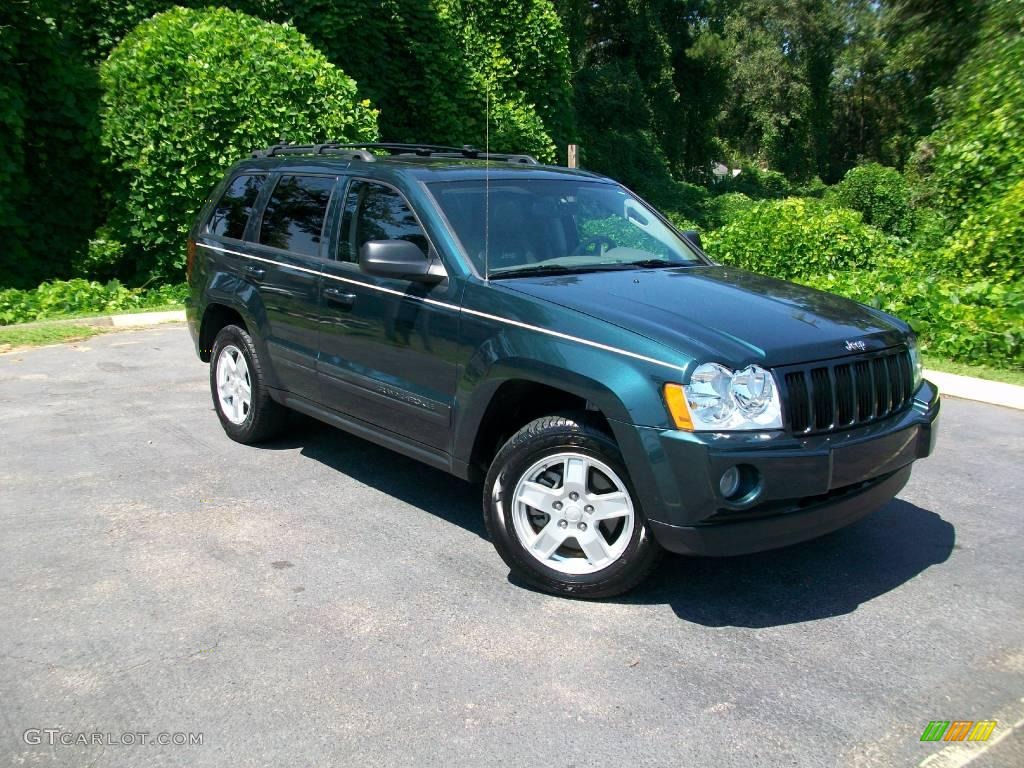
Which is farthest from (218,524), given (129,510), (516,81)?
(516,81)

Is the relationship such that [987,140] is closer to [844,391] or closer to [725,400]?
[844,391]

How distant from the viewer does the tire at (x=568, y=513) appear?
399cm

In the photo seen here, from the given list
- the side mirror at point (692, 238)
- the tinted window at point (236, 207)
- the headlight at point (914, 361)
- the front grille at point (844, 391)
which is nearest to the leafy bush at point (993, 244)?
the side mirror at point (692, 238)

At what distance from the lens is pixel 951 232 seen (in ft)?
37.8

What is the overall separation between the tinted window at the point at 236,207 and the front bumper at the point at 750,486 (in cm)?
363

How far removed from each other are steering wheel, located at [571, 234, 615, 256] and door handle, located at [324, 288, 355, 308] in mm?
1224

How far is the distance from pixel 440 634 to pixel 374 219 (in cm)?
237

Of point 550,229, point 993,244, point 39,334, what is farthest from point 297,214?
point 993,244

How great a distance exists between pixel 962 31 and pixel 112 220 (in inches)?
591

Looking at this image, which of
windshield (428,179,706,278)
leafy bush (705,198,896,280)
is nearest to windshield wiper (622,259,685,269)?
windshield (428,179,706,278)

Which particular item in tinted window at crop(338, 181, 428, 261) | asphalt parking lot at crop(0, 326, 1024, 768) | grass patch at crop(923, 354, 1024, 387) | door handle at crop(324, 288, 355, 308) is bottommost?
asphalt parking lot at crop(0, 326, 1024, 768)

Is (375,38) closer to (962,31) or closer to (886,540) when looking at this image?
(962,31)

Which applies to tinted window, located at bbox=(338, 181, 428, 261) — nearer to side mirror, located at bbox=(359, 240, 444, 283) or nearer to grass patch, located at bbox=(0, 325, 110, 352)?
side mirror, located at bbox=(359, 240, 444, 283)

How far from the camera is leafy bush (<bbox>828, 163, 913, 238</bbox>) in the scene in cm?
3216
